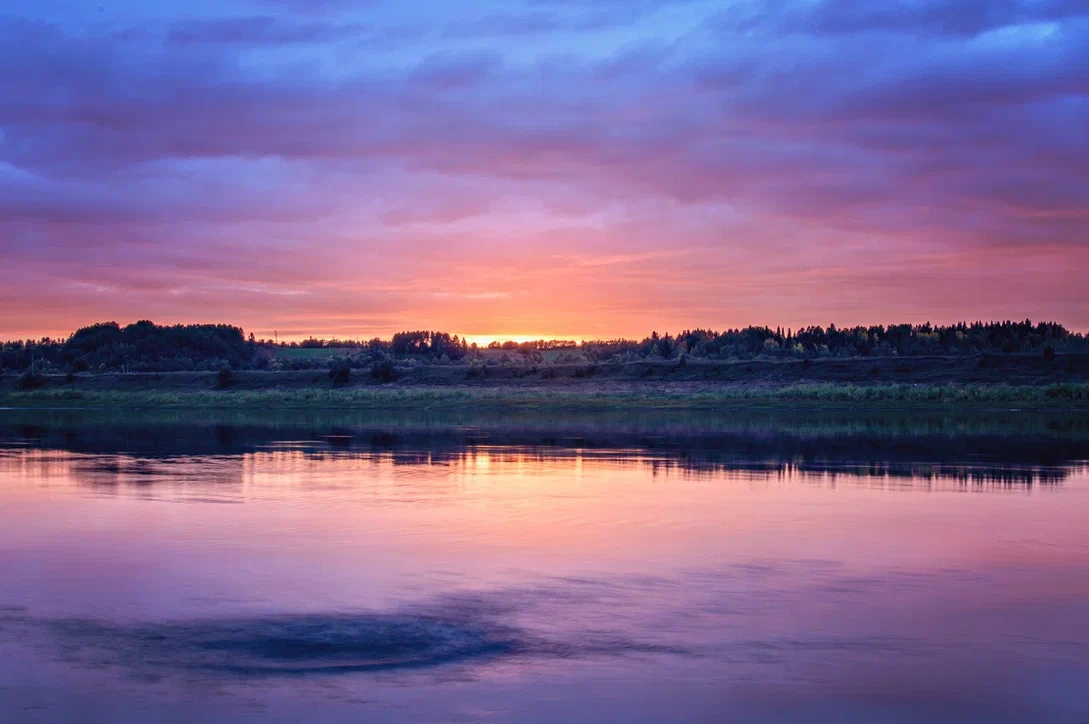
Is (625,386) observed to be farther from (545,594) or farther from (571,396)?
(545,594)

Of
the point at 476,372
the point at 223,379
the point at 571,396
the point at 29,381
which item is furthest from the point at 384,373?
the point at 29,381

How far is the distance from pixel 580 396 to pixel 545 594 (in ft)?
165

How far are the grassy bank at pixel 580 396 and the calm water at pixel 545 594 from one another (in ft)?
99.7

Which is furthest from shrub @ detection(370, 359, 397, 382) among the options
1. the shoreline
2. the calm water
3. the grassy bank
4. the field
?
the calm water

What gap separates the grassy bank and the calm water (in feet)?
99.7

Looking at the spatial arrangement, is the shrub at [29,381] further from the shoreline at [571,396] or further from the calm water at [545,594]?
the calm water at [545,594]

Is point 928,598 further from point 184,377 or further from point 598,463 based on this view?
point 184,377

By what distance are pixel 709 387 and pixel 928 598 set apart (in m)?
53.3

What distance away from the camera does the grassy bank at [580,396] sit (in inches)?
2039

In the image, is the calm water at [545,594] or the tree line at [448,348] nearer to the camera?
the calm water at [545,594]

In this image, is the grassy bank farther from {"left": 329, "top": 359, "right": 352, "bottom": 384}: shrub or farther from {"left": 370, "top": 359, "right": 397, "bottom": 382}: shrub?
{"left": 370, "top": 359, "right": 397, "bottom": 382}: shrub

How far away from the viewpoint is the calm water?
7.73m

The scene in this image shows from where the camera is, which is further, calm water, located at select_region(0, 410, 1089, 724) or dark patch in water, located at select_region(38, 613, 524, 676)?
dark patch in water, located at select_region(38, 613, 524, 676)

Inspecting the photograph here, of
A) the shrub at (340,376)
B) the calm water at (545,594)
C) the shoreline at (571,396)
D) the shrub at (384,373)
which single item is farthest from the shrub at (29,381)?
the calm water at (545,594)
